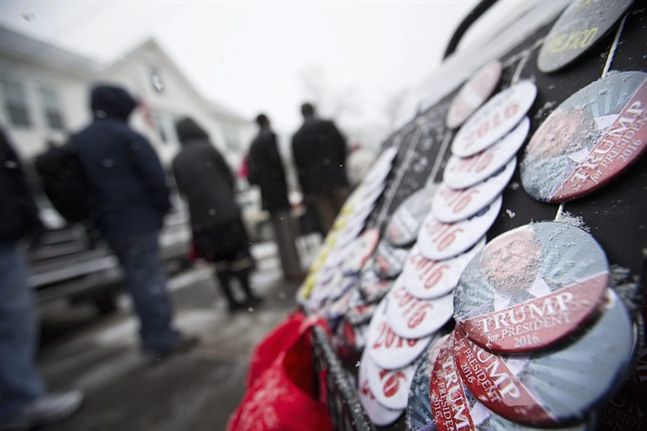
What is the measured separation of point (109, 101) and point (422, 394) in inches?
103

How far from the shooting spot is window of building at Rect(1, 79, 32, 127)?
9375 millimetres

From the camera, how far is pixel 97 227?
2.24 m

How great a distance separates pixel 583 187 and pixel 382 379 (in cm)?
47

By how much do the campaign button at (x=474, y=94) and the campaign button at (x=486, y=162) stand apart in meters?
0.18

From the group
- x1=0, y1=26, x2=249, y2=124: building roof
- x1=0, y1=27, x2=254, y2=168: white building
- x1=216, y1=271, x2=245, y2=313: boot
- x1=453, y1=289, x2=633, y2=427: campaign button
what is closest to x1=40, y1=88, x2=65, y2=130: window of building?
x1=0, y1=27, x2=254, y2=168: white building

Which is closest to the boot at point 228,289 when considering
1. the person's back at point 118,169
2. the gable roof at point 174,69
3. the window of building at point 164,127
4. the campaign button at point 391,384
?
the person's back at point 118,169

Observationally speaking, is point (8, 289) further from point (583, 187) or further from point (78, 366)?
point (583, 187)

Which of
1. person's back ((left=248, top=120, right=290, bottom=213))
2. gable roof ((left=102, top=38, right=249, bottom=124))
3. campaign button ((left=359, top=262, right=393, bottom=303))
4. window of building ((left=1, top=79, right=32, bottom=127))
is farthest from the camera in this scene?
gable roof ((left=102, top=38, right=249, bottom=124))

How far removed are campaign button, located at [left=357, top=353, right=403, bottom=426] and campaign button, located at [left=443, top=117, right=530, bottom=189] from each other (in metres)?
0.43

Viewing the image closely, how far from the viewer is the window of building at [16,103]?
369 inches

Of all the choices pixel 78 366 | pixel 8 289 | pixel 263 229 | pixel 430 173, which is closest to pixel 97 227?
pixel 8 289

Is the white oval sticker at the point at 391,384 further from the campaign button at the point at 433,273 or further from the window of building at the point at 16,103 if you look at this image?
the window of building at the point at 16,103

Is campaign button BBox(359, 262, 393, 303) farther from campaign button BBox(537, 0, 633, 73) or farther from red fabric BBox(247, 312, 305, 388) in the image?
campaign button BBox(537, 0, 633, 73)

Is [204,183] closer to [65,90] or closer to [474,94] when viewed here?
[474,94]
